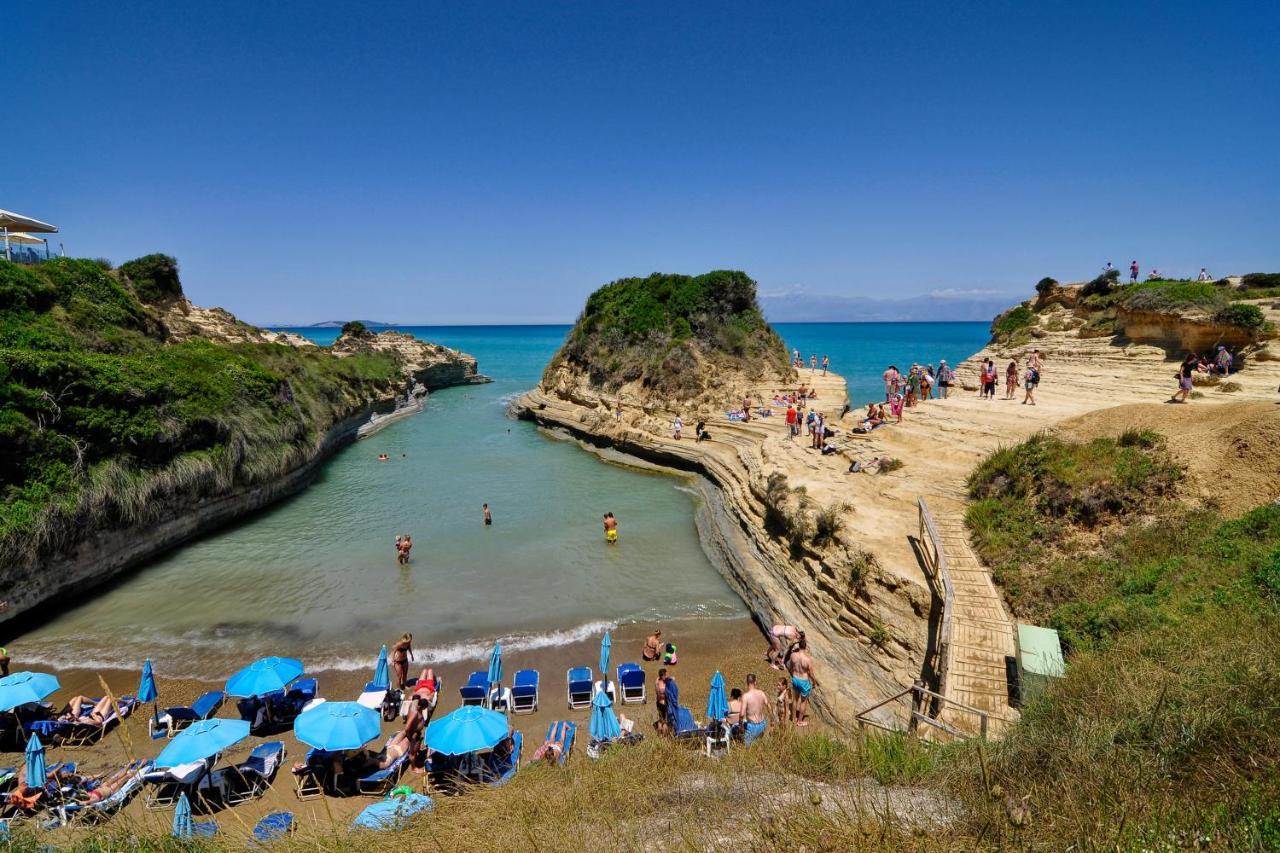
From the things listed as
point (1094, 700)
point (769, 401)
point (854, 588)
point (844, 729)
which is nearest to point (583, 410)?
point (769, 401)

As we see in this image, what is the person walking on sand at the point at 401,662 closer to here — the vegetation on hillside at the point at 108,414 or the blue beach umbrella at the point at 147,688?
the blue beach umbrella at the point at 147,688

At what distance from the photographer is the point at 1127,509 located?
9.63 m

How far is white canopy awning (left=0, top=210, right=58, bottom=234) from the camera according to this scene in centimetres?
2303

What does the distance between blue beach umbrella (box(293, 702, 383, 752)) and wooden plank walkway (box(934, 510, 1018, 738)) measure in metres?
8.12

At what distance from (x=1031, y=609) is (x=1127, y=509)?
111 inches

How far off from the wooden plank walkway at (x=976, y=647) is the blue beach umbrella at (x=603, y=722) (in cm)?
476

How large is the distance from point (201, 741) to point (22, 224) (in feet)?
95.5

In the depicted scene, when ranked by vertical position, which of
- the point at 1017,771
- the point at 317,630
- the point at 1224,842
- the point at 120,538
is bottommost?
the point at 317,630

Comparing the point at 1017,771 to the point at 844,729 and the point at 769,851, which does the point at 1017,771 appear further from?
the point at 844,729

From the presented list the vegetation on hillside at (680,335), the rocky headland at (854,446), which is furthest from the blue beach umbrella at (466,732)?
the vegetation on hillside at (680,335)

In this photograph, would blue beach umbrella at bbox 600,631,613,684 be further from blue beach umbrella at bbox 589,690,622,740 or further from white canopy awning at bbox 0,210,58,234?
white canopy awning at bbox 0,210,58,234

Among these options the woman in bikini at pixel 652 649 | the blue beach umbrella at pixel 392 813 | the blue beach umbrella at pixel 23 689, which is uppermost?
the blue beach umbrella at pixel 392 813

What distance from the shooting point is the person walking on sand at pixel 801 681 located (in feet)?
29.8

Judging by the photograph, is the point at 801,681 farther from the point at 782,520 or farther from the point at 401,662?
the point at 401,662
